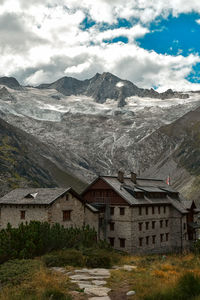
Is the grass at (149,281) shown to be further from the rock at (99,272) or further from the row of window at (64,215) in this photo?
the row of window at (64,215)

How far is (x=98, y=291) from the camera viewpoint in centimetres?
1633

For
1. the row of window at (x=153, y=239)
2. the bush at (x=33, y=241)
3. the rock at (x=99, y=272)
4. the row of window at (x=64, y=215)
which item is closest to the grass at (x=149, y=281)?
the rock at (x=99, y=272)

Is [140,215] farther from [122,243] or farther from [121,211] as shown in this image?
[122,243]

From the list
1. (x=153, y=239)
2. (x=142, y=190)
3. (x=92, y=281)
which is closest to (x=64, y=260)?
(x=92, y=281)

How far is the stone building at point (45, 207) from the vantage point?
135ft

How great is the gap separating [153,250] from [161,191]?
34.8 ft

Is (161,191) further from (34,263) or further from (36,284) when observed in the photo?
(36,284)

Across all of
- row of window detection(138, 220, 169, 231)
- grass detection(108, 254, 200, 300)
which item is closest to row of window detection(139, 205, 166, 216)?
row of window detection(138, 220, 169, 231)

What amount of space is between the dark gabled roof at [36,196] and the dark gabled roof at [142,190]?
Result: 495 inches

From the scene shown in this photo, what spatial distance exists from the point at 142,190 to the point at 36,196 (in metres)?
19.9

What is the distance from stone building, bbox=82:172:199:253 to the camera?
52062 mm

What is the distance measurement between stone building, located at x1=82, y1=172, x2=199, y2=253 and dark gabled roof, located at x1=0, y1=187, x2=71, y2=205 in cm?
1117

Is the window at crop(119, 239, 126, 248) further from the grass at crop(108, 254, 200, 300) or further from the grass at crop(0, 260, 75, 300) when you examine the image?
the grass at crop(0, 260, 75, 300)

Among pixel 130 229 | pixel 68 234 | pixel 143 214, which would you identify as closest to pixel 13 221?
pixel 68 234
